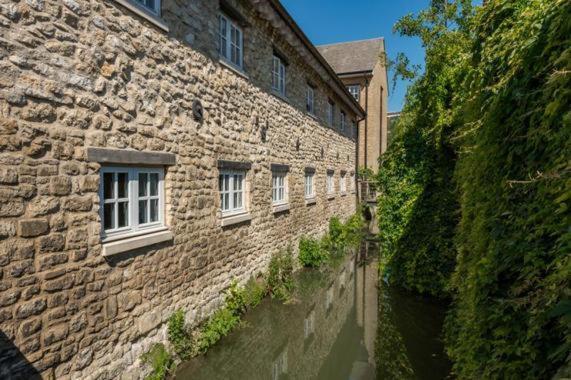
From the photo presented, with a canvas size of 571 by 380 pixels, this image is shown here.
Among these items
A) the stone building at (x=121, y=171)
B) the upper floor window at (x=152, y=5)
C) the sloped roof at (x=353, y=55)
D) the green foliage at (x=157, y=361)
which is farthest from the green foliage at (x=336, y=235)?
the sloped roof at (x=353, y=55)

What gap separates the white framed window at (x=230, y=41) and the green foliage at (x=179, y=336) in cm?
452

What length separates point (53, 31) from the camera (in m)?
3.27

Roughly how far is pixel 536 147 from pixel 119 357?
4662 mm

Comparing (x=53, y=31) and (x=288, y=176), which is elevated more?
(x=53, y=31)

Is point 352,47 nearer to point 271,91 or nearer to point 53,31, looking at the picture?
point 271,91

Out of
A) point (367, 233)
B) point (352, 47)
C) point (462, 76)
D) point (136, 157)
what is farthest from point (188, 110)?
point (352, 47)

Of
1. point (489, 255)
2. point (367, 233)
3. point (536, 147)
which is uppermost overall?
point (536, 147)

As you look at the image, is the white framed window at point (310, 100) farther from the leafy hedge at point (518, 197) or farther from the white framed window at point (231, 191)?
the leafy hedge at point (518, 197)

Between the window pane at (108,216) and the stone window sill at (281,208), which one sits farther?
the stone window sill at (281,208)

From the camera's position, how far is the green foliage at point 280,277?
24.3 ft

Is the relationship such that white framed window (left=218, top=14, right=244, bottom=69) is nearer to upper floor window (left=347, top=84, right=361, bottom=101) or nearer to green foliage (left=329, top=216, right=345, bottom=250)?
green foliage (left=329, top=216, right=345, bottom=250)

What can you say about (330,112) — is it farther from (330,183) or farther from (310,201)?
(310,201)

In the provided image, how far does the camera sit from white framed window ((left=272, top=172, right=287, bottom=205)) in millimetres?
Answer: 8562

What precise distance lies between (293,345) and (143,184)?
11.7 feet
